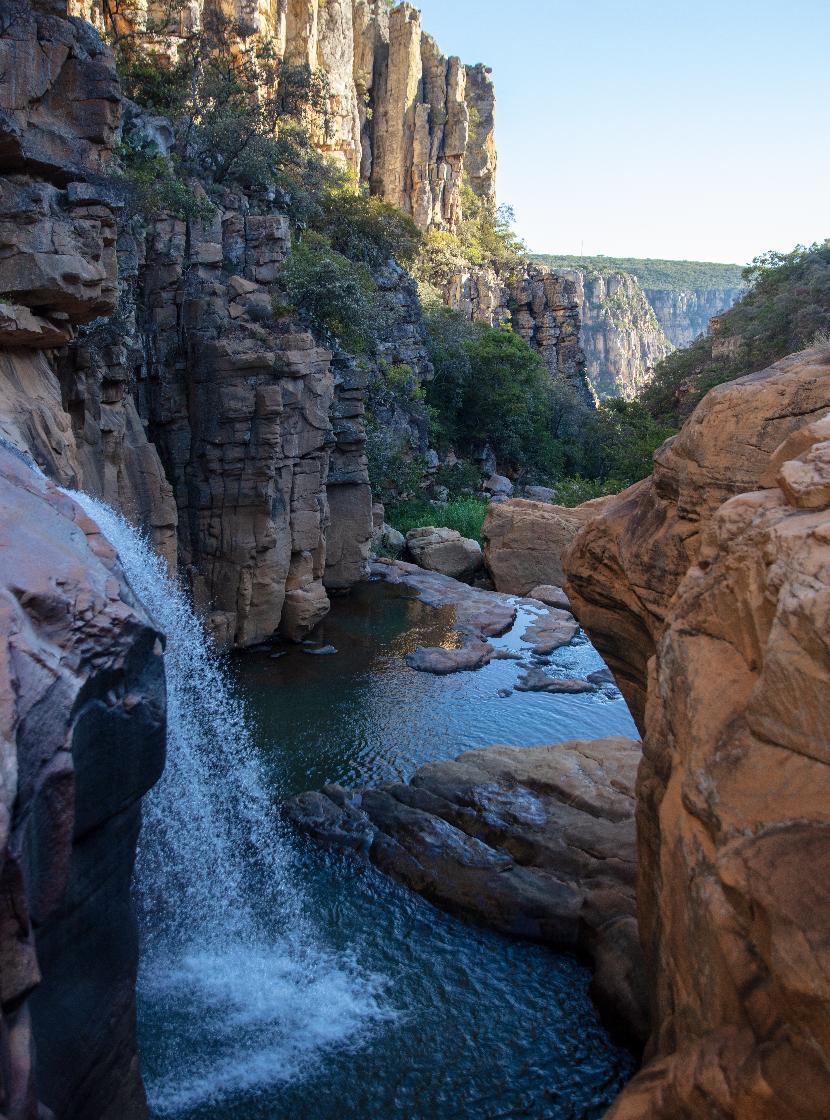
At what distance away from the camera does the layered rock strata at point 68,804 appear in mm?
4258

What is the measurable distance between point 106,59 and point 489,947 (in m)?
13.2

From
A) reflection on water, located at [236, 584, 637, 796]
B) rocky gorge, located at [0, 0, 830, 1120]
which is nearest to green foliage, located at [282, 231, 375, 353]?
rocky gorge, located at [0, 0, 830, 1120]

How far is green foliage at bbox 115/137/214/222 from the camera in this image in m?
17.7

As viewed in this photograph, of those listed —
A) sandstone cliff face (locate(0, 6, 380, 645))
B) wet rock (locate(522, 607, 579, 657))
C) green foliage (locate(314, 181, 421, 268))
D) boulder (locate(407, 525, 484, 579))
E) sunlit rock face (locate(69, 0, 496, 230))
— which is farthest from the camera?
sunlit rock face (locate(69, 0, 496, 230))

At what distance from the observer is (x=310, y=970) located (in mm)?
8953

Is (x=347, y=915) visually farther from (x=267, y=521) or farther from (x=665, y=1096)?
(x=267, y=521)

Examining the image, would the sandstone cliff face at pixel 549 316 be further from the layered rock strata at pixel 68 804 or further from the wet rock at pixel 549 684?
the layered rock strata at pixel 68 804

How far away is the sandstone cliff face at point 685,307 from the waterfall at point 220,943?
4560 inches

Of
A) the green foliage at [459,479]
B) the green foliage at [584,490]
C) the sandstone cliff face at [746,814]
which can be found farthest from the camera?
the green foliage at [459,479]

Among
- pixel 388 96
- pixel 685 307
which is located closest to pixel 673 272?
pixel 685 307

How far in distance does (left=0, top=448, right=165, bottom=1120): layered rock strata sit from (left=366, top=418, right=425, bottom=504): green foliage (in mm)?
21997

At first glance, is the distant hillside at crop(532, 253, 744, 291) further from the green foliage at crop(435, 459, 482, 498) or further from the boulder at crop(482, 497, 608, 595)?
the boulder at crop(482, 497, 608, 595)

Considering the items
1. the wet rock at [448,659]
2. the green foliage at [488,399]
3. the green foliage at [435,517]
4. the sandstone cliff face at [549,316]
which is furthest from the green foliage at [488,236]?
the wet rock at [448,659]

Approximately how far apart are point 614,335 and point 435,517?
7592 centimetres
